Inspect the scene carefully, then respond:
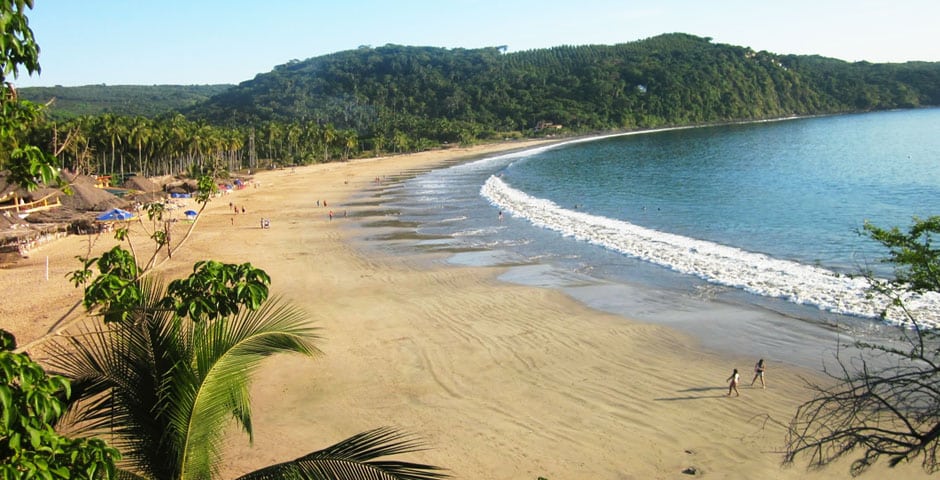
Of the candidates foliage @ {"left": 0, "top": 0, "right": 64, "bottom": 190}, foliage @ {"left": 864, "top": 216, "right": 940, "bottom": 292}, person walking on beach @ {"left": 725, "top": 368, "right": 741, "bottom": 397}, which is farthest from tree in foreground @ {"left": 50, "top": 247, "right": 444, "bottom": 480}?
person walking on beach @ {"left": 725, "top": 368, "right": 741, "bottom": 397}

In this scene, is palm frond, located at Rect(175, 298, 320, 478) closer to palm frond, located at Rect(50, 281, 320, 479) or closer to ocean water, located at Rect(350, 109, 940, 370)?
palm frond, located at Rect(50, 281, 320, 479)

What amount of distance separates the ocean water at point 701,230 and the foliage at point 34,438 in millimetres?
10222

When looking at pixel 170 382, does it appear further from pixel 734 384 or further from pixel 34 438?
pixel 734 384

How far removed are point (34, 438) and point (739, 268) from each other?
28174mm

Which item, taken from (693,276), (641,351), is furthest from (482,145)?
(641,351)

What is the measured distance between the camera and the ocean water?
2127cm

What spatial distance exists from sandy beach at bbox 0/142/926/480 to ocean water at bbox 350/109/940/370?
108 inches

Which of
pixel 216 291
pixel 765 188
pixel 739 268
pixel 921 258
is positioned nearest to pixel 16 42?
pixel 216 291

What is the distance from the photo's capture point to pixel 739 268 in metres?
27.5

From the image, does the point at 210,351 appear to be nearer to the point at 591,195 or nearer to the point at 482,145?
the point at 591,195

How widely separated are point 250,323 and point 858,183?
2489 inches

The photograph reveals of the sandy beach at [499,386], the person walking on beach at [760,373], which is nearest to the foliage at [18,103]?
the sandy beach at [499,386]

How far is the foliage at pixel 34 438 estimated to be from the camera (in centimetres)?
312

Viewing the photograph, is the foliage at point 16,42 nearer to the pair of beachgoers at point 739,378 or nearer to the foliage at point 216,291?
the foliage at point 216,291
